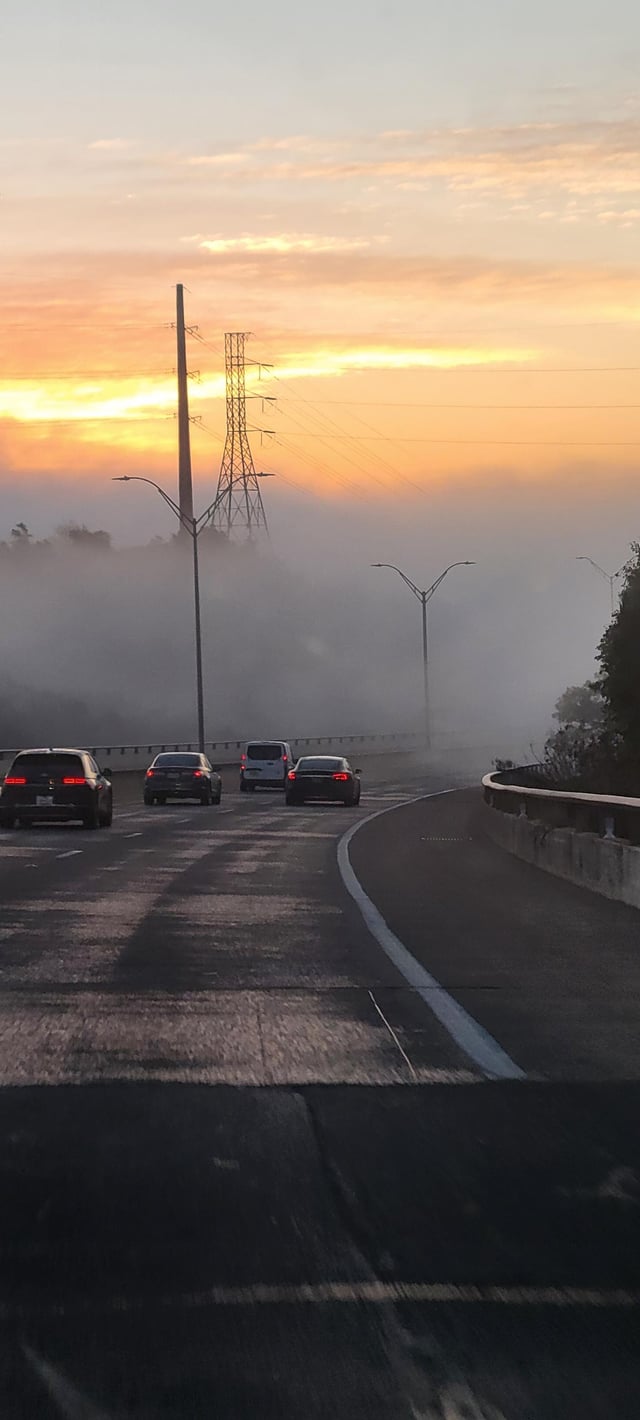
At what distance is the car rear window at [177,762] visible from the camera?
53969 mm

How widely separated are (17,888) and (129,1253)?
15.8m

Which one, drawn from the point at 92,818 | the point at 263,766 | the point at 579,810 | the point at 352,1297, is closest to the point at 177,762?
the point at 263,766

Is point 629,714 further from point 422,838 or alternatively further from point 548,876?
point 548,876

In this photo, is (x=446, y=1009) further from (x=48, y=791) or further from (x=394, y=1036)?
(x=48, y=791)

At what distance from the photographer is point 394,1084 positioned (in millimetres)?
8992

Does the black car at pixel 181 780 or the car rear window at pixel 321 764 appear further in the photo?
the black car at pixel 181 780

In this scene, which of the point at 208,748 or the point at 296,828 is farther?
the point at 208,748

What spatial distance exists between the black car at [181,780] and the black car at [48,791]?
53.0 ft

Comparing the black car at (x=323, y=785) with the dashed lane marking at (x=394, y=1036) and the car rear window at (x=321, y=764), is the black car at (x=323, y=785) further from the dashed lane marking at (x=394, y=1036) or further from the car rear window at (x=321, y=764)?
the dashed lane marking at (x=394, y=1036)

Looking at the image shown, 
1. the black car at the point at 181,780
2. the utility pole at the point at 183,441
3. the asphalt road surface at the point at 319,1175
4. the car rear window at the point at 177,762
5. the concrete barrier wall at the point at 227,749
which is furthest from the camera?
the utility pole at the point at 183,441

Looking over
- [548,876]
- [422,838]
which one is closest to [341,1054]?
[548,876]

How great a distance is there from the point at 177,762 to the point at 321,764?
13.5 ft

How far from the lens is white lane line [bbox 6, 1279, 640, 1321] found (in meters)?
5.39

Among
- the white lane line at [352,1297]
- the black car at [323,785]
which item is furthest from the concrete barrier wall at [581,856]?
the black car at [323,785]
